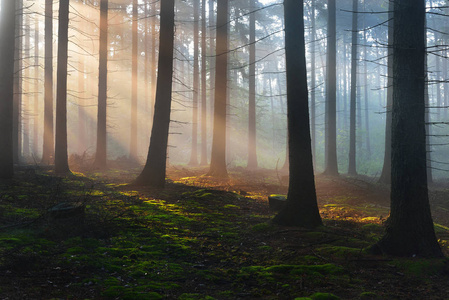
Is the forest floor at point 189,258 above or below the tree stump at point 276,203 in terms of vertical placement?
below

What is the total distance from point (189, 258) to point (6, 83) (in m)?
10.6

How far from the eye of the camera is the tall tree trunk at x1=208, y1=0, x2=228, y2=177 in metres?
17.6

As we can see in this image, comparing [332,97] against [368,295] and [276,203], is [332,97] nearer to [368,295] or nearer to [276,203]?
[276,203]

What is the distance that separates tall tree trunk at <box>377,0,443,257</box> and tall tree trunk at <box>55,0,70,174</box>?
583 inches

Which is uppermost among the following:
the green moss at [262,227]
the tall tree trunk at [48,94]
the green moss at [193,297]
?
the tall tree trunk at [48,94]

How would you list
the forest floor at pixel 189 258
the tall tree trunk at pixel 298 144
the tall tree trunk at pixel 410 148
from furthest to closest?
the tall tree trunk at pixel 298 144, the tall tree trunk at pixel 410 148, the forest floor at pixel 189 258

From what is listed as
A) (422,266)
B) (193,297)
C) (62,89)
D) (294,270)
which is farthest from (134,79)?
(422,266)

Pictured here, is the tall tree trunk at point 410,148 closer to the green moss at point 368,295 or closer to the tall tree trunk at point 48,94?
the green moss at point 368,295

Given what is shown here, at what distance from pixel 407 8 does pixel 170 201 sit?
26.9 feet

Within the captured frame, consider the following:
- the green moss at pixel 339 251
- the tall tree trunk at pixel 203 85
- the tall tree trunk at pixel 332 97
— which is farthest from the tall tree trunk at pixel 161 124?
the tall tree trunk at pixel 332 97

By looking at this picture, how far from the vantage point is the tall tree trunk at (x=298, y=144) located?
26.2 feet

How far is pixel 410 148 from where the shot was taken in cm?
629

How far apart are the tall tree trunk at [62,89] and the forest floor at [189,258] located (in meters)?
6.63

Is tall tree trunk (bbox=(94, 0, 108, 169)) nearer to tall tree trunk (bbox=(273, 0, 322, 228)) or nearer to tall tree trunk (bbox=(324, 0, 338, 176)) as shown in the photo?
tall tree trunk (bbox=(324, 0, 338, 176))
